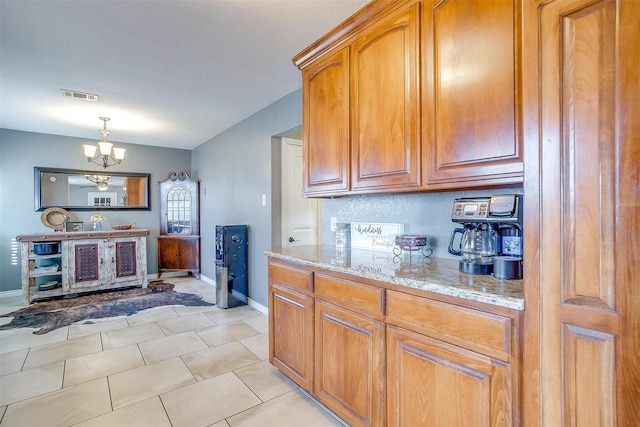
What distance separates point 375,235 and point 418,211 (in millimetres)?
375

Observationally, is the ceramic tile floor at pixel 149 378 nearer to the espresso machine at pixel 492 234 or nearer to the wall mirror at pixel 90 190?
the espresso machine at pixel 492 234

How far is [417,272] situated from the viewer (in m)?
1.40

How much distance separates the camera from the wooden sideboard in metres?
4.04

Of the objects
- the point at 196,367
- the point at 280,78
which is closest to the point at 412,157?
the point at 280,78

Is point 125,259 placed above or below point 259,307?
above

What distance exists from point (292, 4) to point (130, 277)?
4.64 metres

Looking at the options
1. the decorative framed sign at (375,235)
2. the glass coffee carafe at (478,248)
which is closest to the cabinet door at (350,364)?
the glass coffee carafe at (478,248)

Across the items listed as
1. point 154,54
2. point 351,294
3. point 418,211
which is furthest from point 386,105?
point 154,54

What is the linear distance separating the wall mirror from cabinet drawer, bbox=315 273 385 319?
16.0ft

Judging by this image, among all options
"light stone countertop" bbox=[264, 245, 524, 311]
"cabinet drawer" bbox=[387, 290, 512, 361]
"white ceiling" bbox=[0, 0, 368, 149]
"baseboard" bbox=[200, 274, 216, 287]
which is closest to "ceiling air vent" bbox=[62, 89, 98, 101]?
"white ceiling" bbox=[0, 0, 368, 149]

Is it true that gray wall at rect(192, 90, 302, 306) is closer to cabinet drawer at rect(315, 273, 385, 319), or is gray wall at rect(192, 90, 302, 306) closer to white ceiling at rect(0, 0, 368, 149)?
white ceiling at rect(0, 0, 368, 149)

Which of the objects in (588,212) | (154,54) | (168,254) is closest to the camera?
(588,212)

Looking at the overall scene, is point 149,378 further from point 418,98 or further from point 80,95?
point 80,95

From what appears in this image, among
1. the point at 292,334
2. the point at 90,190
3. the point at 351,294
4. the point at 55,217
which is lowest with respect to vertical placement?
the point at 292,334
